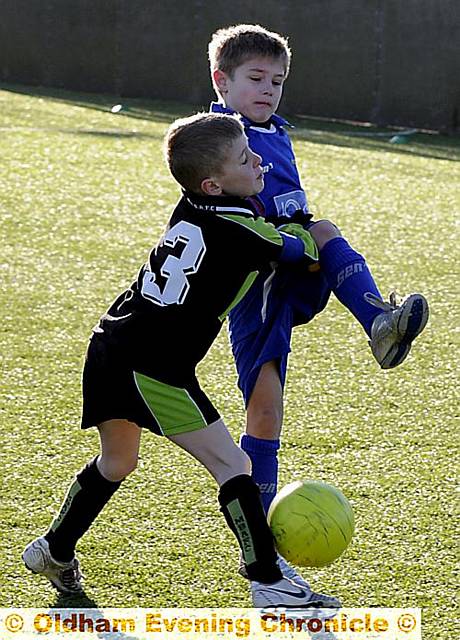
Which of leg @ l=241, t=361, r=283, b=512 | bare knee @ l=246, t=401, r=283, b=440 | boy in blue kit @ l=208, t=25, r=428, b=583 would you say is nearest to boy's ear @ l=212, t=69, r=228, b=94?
boy in blue kit @ l=208, t=25, r=428, b=583

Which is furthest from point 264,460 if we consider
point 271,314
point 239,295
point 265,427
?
point 239,295

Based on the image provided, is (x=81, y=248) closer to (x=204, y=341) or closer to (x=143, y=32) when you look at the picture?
(x=204, y=341)

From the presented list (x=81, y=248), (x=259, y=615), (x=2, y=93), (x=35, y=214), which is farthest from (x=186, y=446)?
(x=2, y=93)

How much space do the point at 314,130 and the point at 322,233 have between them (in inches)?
438

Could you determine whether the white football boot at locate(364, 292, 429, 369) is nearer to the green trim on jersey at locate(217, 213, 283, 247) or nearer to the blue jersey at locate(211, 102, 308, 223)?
the green trim on jersey at locate(217, 213, 283, 247)

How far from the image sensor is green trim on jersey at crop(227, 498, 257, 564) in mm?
3242

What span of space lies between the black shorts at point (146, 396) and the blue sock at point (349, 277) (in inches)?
24.4

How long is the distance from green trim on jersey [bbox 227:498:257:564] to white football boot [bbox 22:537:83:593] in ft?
1.99

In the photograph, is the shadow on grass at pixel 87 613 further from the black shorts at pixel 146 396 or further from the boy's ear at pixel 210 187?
the boy's ear at pixel 210 187

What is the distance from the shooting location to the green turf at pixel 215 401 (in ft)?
12.1

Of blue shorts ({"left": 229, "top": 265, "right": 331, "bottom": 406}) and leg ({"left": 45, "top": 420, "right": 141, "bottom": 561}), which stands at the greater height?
blue shorts ({"left": 229, "top": 265, "right": 331, "bottom": 406})

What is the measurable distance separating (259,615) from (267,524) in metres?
0.30

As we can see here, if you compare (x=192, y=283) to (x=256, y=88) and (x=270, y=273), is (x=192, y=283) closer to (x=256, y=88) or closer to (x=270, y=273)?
(x=270, y=273)

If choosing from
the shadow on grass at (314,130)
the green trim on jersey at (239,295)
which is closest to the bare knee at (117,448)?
the green trim on jersey at (239,295)
